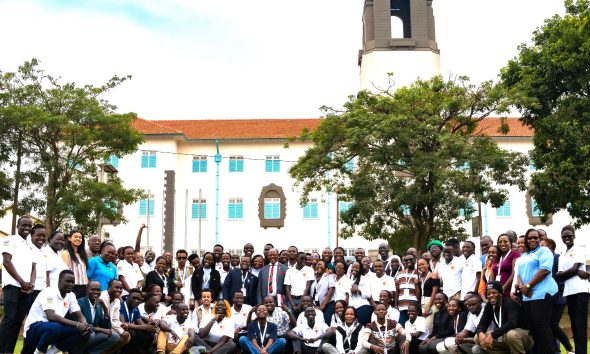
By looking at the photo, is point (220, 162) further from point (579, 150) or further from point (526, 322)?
point (526, 322)

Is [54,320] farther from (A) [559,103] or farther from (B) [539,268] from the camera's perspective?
(A) [559,103]

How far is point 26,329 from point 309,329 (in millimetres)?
5026

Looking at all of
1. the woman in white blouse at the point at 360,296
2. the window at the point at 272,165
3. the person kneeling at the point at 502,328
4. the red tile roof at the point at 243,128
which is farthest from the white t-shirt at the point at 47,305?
the window at the point at 272,165

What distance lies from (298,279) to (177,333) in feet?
8.75

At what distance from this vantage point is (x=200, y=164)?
50.9 metres

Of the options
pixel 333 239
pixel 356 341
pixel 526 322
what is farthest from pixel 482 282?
pixel 333 239

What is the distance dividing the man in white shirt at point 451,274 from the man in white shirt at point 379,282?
110 cm

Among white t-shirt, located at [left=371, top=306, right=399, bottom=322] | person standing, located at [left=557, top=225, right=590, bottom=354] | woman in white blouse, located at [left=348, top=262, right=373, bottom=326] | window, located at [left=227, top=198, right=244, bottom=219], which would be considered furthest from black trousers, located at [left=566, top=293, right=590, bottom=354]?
window, located at [left=227, top=198, right=244, bottom=219]

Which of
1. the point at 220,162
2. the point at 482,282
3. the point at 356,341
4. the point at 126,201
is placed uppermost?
the point at 220,162

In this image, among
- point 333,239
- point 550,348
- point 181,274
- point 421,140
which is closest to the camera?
point 550,348

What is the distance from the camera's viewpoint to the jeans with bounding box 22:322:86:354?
1084 centimetres

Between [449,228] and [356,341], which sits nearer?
[356,341]

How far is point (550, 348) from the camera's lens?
10.9 metres

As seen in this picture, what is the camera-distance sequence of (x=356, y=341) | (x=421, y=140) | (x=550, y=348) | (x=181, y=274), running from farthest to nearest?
(x=421, y=140) → (x=181, y=274) → (x=356, y=341) → (x=550, y=348)
